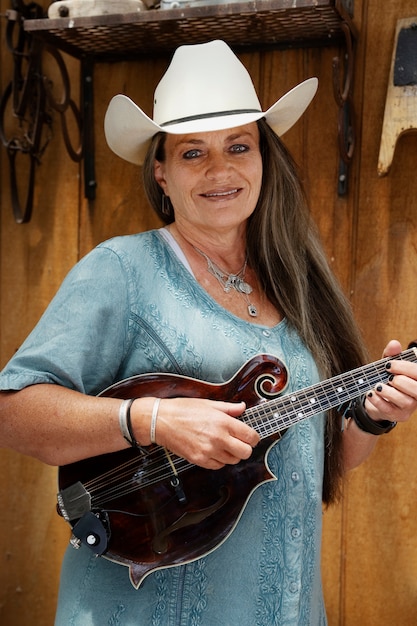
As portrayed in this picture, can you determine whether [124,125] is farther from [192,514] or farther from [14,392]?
[192,514]

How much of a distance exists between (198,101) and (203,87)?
0.10ft

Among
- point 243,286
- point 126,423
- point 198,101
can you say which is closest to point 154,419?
point 126,423

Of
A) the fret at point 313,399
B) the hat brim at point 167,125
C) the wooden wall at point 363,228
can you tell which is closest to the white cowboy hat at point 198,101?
the hat brim at point 167,125

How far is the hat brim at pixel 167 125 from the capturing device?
165 centimetres

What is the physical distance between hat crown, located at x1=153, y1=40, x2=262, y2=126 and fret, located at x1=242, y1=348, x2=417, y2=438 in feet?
1.71

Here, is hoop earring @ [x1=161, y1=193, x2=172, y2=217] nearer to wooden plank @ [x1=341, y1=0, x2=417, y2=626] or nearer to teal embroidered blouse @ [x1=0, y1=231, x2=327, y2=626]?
teal embroidered blouse @ [x1=0, y1=231, x2=327, y2=626]

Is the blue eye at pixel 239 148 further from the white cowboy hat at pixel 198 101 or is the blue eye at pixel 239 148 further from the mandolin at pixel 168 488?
the mandolin at pixel 168 488

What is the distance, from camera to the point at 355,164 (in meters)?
2.08

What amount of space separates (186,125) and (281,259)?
1.02 feet

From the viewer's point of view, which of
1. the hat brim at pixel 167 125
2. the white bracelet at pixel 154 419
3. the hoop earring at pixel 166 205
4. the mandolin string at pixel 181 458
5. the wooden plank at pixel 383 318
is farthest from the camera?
the wooden plank at pixel 383 318

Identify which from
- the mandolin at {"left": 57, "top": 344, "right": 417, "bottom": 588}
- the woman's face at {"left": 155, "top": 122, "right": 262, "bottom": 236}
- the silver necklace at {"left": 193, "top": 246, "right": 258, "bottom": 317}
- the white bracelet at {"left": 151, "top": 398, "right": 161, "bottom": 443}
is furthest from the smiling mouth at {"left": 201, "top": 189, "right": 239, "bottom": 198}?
the white bracelet at {"left": 151, "top": 398, "right": 161, "bottom": 443}

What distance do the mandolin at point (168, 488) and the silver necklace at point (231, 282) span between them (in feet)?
0.59

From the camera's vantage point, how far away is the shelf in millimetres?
1858

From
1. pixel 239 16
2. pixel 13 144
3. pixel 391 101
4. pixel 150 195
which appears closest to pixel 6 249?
pixel 13 144
